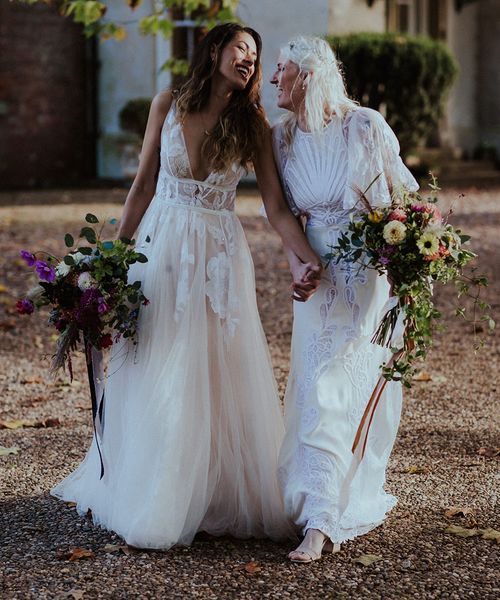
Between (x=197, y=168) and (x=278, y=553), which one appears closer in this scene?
(x=278, y=553)

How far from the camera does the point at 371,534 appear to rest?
13.1 ft

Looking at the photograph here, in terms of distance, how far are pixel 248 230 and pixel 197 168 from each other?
A: 8343mm

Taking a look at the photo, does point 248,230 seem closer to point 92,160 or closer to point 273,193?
point 92,160

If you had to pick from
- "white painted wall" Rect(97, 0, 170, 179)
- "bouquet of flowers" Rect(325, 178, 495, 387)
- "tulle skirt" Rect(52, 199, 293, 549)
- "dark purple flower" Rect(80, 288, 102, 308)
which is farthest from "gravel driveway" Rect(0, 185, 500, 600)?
"white painted wall" Rect(97, 0, 170, 179)

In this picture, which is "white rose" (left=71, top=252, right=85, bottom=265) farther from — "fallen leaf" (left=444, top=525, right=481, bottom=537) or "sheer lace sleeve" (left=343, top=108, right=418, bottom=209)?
"fallen leaf" (left=444, top=525, right=481, bottom=537)

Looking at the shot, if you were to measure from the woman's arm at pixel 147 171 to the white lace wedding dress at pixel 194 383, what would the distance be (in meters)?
0.06

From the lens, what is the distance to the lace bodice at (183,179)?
401 centimetres

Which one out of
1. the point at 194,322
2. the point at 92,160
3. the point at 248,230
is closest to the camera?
the point at 194,322

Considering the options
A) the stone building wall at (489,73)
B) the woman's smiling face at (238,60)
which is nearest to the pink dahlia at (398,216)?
the woman's smiling face at (238,60)

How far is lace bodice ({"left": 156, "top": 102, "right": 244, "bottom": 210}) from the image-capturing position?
401 centimetres

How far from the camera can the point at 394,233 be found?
11.9ft

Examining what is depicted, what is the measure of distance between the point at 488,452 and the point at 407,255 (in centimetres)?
172

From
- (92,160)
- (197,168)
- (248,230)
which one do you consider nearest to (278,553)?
(197,168)

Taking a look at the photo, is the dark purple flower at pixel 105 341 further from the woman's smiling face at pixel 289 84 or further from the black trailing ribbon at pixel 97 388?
the woman's smiling face at pixel 289 84
